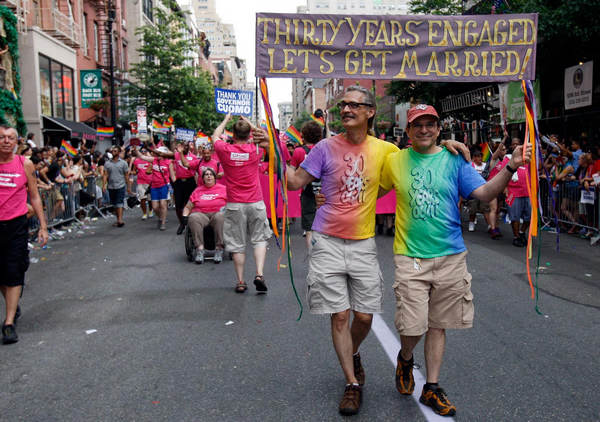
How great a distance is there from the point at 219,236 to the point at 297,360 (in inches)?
190

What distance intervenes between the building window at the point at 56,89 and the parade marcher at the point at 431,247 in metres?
24.1

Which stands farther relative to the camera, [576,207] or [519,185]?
[576,207]

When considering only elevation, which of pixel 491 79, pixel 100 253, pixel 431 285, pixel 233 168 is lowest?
pixel 100 253

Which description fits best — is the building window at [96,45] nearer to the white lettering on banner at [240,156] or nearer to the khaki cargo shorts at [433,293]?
the white lettering on banner at [240,156]

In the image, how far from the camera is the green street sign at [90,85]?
2681cm

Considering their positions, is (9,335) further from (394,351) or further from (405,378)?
(405,378)

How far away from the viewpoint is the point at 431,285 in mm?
3525

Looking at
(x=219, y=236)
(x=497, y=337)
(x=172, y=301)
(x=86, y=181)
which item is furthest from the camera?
(x=86, y=181)

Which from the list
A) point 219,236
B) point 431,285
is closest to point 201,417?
point 431,285

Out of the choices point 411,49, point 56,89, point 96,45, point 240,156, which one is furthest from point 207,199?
point 96,45

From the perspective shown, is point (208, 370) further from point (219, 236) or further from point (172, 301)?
point (219, 236)

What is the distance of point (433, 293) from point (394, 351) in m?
1.27

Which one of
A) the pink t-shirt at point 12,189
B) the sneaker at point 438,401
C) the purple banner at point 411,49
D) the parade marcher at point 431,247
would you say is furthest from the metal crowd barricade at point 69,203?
the sneaker at point 438,401

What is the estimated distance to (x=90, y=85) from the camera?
26.9m
